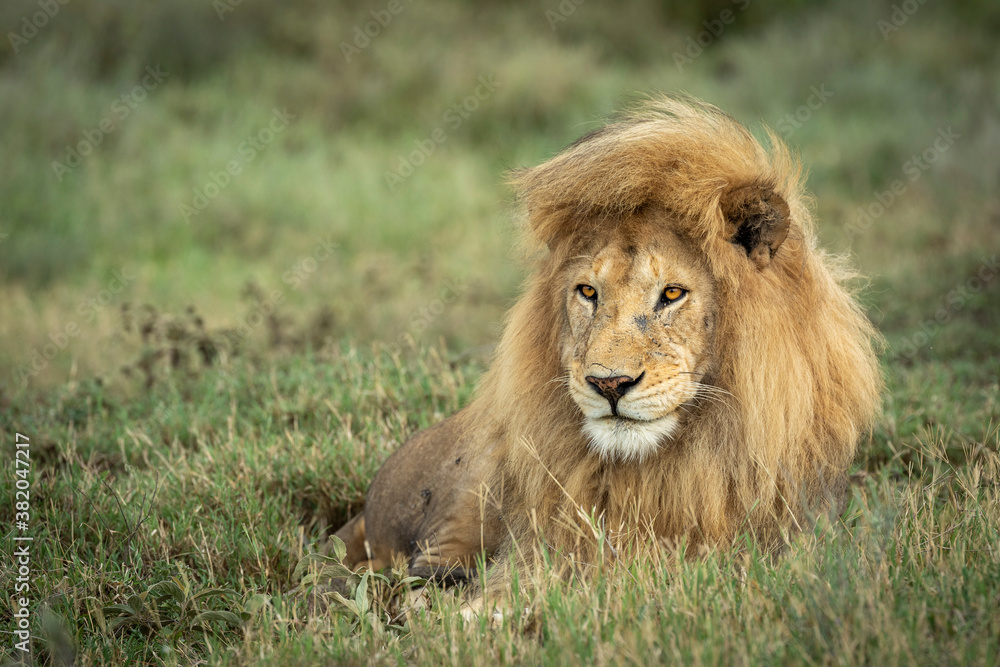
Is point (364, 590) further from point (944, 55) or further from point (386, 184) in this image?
point (944, 55)

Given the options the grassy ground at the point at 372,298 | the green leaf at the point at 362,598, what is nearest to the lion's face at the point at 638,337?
the grassy ground at the point at 372,298

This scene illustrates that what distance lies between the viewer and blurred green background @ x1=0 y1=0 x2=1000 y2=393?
875 cm

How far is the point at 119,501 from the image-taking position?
3848mm

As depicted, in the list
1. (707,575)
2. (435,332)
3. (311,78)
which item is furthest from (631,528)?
(311,78)

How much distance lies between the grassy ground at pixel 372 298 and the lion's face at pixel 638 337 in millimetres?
432

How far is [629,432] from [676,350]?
27 centimetres

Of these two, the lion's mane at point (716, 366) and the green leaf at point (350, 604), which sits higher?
the lion's mane at point (716, 366)

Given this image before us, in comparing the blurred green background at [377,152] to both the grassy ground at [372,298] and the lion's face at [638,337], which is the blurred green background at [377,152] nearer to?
the grassy ground at [372,298]

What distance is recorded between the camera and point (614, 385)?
2.69 metres

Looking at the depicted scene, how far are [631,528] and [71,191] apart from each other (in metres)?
10.4

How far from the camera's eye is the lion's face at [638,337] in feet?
8.91

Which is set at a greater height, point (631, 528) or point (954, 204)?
point (954, 204)

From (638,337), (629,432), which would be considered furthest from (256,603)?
(638,337)

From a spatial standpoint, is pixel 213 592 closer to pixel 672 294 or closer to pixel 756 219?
pixel 672 294
